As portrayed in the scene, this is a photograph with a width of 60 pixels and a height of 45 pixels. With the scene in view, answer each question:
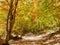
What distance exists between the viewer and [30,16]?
15.2m

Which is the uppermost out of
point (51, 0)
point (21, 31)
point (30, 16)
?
point (51, 0)

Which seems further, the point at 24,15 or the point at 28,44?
the point at 24,15

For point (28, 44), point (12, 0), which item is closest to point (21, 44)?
point (28, 44)

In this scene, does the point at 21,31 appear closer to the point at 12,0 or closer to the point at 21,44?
the point at 21,44

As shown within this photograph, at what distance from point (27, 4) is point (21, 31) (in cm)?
194

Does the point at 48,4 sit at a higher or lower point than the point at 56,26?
higher

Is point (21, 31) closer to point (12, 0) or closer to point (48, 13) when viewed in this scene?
point (48, 13)

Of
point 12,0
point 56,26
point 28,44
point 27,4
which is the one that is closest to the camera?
point 12,0

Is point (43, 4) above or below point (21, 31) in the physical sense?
above

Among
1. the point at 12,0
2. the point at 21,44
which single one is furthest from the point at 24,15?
the point at 12,0

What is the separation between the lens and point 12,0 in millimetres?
8906

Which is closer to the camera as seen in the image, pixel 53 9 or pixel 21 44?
pixel 21 44

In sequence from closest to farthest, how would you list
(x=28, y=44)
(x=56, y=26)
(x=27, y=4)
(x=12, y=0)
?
(x=12, y=0), (x=28, y=44), (x=56, y=26), (x=27, y=4)

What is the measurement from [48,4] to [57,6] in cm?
61
